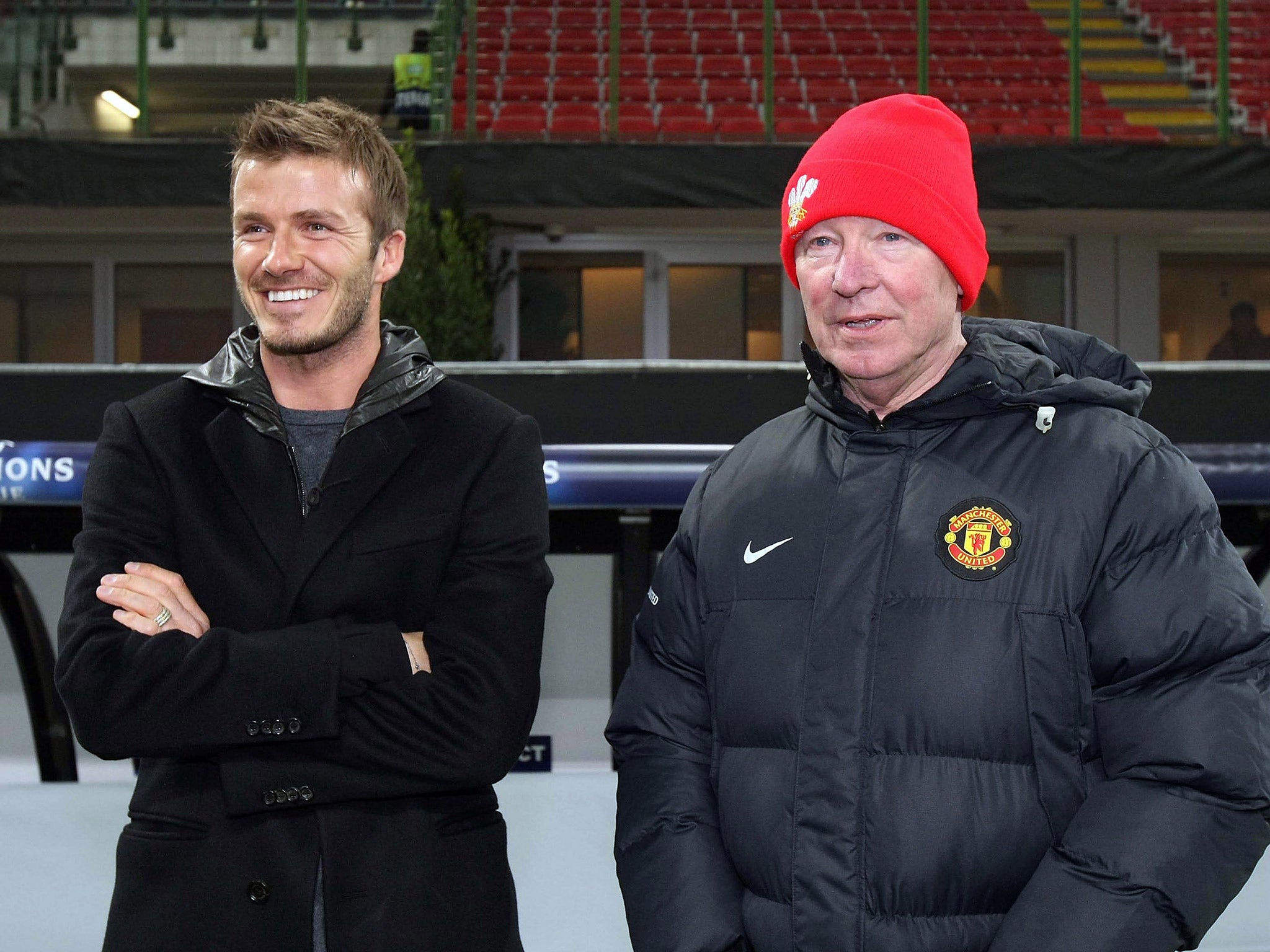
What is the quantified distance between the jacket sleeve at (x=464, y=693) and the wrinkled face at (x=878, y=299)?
440 mm

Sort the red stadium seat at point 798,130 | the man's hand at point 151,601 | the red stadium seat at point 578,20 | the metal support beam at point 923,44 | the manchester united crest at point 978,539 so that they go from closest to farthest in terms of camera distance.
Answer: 1. the manchester united crest at point 978,539
2. the man's hand at point 151,601
3. the red stadium seat at point 798,130
4. the metal support beam at point 923,44
5. the red stadium seat at point 578,20

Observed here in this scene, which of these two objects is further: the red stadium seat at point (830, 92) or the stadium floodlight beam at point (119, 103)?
the stadium floodlight beam at point (119, 103)

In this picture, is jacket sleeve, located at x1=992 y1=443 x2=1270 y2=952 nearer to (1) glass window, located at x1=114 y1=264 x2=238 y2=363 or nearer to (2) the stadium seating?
(2) the stadium seating

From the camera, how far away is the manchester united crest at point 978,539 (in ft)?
4.13

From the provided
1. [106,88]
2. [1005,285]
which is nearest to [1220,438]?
[1005,285]

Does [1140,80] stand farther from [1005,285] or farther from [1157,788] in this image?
[1157,788]

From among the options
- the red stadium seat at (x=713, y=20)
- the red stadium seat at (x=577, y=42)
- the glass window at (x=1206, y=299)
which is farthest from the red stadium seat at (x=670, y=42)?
the glass window at (x=1206, y=299)

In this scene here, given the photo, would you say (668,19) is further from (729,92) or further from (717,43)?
(729,92)

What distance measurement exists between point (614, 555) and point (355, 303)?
1.91 m

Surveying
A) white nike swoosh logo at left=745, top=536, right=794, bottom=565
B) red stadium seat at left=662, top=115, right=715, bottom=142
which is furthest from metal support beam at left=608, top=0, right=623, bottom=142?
white nike swoosh logo at left=745, top=536, right=794, bottom=565

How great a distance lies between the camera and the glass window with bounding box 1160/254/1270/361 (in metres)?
10.3

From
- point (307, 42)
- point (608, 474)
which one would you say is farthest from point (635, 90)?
point (608, 474)

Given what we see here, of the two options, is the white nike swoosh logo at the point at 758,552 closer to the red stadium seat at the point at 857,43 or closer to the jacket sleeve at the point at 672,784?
the jacket sleeve at the point at 672,784

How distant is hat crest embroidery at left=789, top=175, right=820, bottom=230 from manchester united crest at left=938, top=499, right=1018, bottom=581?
334 millimetres
